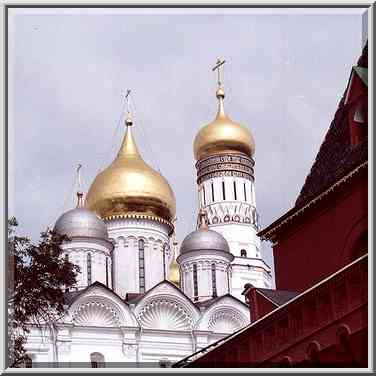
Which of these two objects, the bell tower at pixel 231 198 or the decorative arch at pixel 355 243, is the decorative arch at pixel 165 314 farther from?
the decorative arch at pixel 355 243

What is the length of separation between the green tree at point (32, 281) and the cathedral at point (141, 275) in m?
14.1

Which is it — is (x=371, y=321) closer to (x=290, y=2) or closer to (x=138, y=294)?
(x=290, y=2)

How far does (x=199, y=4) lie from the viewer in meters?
9.96

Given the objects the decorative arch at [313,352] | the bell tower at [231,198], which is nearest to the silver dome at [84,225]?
the bell tower at [231,198]

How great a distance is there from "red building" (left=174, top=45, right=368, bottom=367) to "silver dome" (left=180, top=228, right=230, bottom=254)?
18.9 meters

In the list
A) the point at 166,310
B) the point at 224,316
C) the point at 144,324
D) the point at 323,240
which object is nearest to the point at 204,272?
the point at 224,316

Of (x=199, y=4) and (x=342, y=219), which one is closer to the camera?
(x=199, y=4)

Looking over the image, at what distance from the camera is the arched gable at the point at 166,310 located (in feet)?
100

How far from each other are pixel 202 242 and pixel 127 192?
99.4 inches

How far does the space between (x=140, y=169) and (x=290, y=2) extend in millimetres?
23846

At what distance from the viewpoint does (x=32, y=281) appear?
12.0m

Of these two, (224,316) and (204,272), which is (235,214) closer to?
(204,272)

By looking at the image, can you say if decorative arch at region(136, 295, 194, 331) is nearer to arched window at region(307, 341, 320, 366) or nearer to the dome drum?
the dome drum

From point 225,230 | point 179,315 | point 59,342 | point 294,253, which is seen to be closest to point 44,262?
point 294,253
